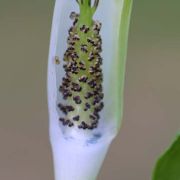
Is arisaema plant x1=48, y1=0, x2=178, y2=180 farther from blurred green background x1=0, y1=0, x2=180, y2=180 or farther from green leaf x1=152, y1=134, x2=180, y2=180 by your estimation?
blurred green background x1=0, y1=0, x2=180, y2=180

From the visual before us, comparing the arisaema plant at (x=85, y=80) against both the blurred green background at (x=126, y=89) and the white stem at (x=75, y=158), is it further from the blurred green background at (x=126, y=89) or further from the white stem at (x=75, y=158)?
the blurred green background at (x=126, y=89)

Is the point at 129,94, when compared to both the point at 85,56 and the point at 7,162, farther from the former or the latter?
the point at 85,56

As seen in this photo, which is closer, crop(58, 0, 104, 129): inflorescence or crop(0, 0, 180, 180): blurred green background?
crop(58, 0, 104, 129): inflorescence

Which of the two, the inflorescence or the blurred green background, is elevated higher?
the inflorescence

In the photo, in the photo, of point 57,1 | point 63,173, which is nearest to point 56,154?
point 63,173

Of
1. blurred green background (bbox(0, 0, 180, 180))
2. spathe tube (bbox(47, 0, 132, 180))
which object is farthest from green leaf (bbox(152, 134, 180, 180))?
blurred green background (bbox(0, 0, 180, 180))

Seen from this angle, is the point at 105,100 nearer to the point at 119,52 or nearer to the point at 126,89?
the point at 119,52

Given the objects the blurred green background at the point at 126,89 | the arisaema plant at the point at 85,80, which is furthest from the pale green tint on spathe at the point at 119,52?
the blurred green background at the point at 126,89
